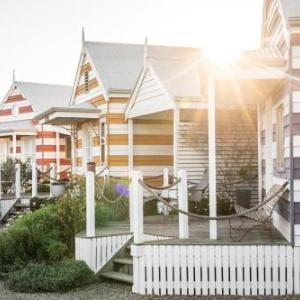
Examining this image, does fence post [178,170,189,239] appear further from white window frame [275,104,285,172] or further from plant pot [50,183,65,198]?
plant pot [50,183,65,198]

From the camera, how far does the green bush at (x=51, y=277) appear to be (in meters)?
8.91

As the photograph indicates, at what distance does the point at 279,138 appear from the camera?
1020 cm

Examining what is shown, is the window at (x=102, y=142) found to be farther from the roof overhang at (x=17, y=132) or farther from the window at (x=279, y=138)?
the roof overhang at (x=17, y=132)

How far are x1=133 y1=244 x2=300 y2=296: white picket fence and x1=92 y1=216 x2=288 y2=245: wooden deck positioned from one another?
0.18 metres

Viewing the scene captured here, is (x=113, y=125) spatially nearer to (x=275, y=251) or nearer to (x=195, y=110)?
(x=195, y=110)

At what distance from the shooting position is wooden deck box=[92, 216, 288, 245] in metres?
8.83

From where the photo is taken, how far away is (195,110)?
1468cm

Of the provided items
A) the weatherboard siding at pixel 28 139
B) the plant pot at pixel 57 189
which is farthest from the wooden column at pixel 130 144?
the weatherboard siding at pixel 28 139

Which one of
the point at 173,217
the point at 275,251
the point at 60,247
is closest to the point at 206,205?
the point at 173,217

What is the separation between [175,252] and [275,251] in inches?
57.1

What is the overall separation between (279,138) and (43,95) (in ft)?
76.2

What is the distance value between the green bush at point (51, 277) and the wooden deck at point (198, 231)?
115 centimetres

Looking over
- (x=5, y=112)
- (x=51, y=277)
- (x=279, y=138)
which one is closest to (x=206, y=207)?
(x=279, y=138)

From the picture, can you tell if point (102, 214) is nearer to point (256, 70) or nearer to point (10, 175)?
point (256, 70)
